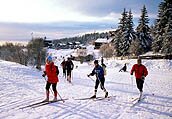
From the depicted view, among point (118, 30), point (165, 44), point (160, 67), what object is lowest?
point (160, 67)

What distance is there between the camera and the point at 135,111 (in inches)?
388

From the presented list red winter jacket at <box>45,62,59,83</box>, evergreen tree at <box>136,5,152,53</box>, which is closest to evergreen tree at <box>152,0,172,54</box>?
evergreen tree at <box>136,5,152,53</box>

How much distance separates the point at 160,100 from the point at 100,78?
11.1 feet

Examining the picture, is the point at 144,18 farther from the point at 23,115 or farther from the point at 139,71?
the point at 23,115

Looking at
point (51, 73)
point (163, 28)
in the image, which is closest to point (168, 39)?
point (163, 28)

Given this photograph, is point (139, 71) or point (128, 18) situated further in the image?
point (128, 18)

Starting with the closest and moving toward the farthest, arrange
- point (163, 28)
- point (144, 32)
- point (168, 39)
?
point (168, 39) < point (163, 28) < point (144, 32)

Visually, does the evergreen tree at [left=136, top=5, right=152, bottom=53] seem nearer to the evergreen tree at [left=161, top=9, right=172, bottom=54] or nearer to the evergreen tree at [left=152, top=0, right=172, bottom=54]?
the evergreen tree at [left=152, top=0, right=172, bottom=54]

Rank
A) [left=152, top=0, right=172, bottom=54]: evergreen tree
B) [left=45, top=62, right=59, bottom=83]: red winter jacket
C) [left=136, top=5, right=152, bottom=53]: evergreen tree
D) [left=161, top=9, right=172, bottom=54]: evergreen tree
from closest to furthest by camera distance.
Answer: [left=45, top=62, right=59, bottom=83]: red winter jacket
[left=161, top=9, right=172, bottom=54]: evergreen tree
[left=152, top=0, right=172, bottom=54]: evergreen tree
[left=136, top=5, right=152, bottom=53]: evergreen tree

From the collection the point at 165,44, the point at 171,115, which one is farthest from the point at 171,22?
the point at 171,115

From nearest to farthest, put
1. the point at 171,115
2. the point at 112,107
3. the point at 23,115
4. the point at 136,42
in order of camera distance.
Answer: the point at 23,115 < the point at 171,115 < the point at 112,107 < the point at 136,42

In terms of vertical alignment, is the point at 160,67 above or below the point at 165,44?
below

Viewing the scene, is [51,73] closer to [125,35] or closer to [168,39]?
[168,39]

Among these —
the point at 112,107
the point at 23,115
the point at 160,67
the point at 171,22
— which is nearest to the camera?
the point at 23,115
